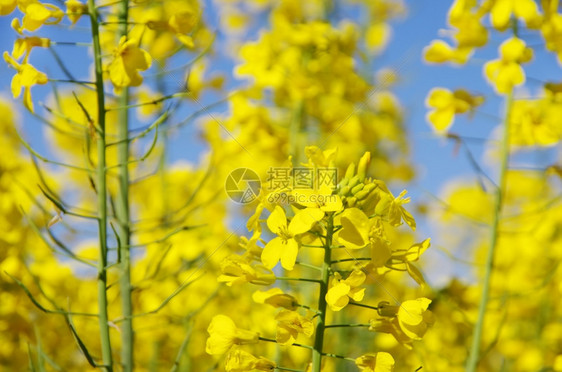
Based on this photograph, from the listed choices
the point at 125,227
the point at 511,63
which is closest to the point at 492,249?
the point at 511,63

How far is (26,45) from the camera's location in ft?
4.83

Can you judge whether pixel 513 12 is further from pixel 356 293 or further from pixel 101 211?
pixel 101 211

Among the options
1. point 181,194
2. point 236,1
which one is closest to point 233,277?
point 181,194

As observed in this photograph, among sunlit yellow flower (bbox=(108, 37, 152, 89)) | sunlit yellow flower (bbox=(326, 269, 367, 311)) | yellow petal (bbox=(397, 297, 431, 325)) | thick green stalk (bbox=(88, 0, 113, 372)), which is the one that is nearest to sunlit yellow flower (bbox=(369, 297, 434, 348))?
yellow petal (bbox=(397, 297, 431, 325))

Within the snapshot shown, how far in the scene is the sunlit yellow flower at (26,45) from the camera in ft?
4.82

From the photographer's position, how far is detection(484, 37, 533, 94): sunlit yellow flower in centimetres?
195

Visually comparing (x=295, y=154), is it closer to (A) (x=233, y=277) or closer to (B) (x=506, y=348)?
(B) (x=506, y=348)

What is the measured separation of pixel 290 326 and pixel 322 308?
75 millimetres

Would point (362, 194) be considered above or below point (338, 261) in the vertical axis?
above

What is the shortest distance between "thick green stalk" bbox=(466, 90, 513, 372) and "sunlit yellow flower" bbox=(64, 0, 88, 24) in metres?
1.35

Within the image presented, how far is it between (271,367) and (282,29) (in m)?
2.12

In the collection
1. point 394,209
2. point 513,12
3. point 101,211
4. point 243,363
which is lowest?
point 243,363

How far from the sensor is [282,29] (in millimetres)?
3012

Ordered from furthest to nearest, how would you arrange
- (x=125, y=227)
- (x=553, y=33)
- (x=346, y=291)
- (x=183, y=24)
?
(x=553, y=33) → (x=125, y=227) → (x=183, y=24) → (x=346, y=291)
